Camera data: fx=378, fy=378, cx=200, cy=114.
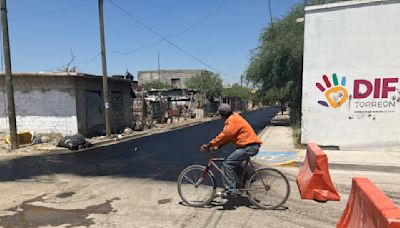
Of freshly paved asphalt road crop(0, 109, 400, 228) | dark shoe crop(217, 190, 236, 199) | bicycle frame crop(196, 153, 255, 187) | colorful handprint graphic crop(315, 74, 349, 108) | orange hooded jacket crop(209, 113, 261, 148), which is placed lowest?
freshly paved asphalt road crop(0, 109, 400, 228)

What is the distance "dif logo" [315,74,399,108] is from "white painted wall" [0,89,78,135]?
1245 cm

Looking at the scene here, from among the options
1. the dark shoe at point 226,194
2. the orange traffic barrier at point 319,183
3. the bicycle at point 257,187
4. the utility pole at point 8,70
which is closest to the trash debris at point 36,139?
the utility pole at point 8,70

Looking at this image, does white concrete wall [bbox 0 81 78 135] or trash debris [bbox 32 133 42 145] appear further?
white concrete wall [bbox 0 81 78 135]

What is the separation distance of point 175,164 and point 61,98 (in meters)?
10.6

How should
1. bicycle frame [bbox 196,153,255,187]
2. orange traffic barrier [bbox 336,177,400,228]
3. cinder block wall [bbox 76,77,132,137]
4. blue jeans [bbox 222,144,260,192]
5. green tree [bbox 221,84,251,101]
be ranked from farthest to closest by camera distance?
green tree [bbox 221,84,251,101] → cinder block wall [bbox 76,77,132,137] → bicycle frame [bbox 196,153,255,187] → blue jeans [bbox 222,144,260,192] → orange traffic barrier [bbox 336,177,400,228]

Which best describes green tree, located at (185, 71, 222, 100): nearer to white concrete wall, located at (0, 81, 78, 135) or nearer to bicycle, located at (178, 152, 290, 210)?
white concrete wall, located at (0, 81, 78, 135)

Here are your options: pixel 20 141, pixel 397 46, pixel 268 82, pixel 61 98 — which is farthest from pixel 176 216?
pixel 268 82

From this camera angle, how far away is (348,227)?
184 inches

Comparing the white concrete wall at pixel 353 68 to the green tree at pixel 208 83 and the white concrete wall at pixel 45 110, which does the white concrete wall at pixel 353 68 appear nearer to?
the white concrete wall at pixel 45 110

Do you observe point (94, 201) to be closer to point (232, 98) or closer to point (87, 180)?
point (87, 180)

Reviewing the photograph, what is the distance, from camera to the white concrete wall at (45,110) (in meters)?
19.4

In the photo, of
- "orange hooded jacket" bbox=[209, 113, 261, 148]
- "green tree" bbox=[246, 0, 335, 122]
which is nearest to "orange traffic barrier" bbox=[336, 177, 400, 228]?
"orange hooded jacket" bbox=[209, 113, 261, 148]

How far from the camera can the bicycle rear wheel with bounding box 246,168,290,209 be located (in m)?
6.43

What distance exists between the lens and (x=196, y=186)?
6734 mm
